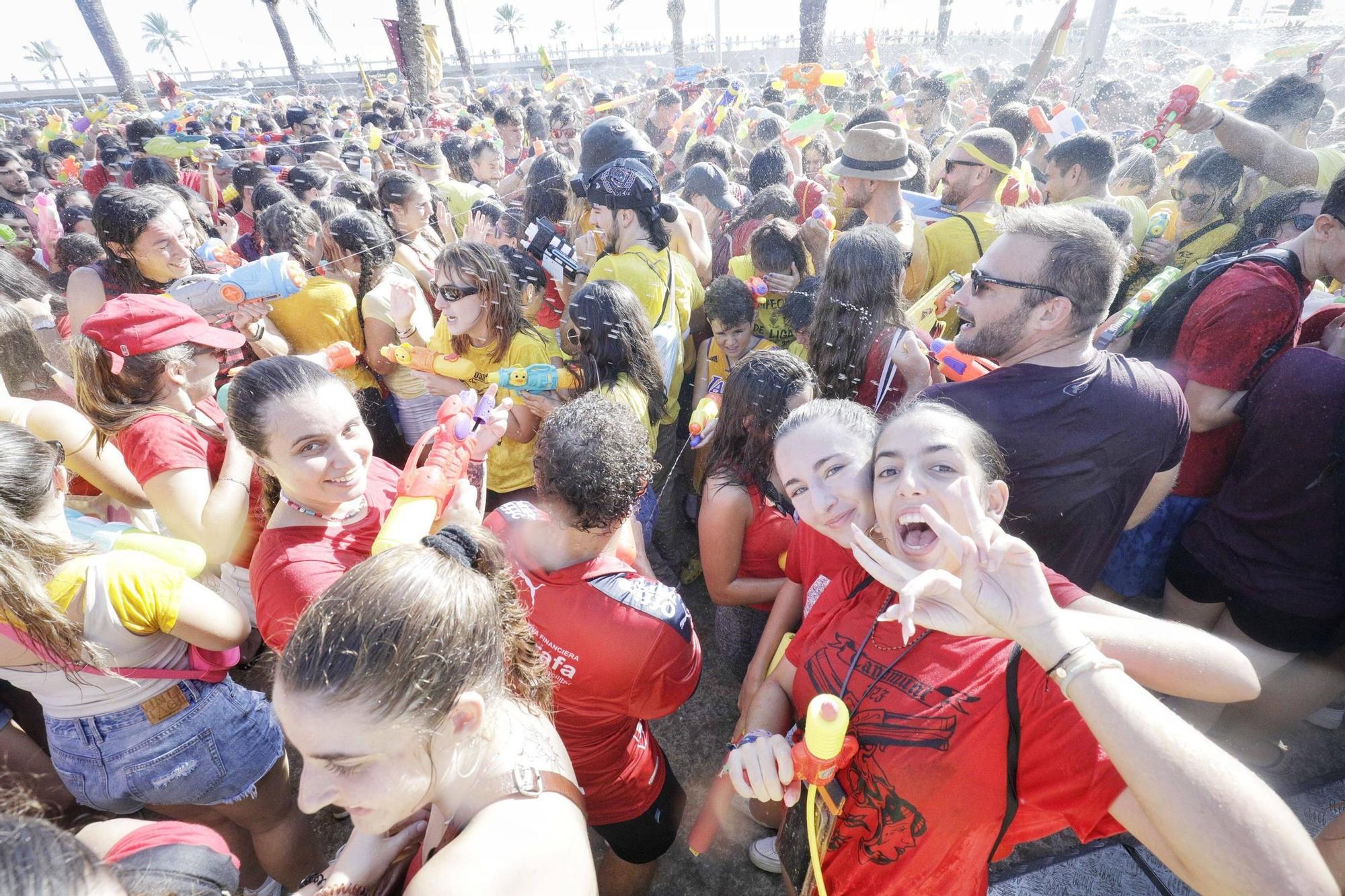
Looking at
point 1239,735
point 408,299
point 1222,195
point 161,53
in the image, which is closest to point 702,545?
point 408,299

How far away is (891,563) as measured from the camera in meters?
1.31

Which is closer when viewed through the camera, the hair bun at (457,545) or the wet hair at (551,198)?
the hair bun at (457,545)

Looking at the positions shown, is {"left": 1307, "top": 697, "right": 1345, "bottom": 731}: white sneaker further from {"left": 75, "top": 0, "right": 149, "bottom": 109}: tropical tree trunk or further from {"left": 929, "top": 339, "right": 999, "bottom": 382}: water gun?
{"left": 75, "top": 0, "right": 149, "bottom": 109}: tropical tree trunk

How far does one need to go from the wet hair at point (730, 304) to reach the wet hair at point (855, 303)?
65 centimetres

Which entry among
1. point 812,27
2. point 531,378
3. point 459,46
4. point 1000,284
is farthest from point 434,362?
point 459,46

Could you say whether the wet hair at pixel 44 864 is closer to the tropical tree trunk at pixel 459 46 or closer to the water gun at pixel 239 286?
the water gun at pixel 239 286

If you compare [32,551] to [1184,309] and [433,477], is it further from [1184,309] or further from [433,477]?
[1184,309]

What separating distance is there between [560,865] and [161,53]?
9348 centimetres

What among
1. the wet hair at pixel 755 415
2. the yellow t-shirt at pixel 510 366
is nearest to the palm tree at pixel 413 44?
the yellow t-shirt at pixel 510 366

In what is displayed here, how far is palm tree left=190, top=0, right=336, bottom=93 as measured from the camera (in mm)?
21594

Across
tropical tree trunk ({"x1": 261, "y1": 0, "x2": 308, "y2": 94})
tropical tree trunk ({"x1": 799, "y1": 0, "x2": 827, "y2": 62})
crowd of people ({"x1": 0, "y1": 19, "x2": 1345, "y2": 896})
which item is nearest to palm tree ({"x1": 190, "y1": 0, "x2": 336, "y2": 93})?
tropical tree trunk ({"x1": 261, "y1": 0, "x2": 308, "y2": 94})

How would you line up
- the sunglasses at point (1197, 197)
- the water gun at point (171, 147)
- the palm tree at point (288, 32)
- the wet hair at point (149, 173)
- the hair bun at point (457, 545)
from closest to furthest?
1. the hair bun at point (457, 545)
2. the sunglasses at point (1197, 197)
3. the wet hair at point (149, 173)
4. the water gun at point (171, 147)
5. the palm tree at point (288, 32)

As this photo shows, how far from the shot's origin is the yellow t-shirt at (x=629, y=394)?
2715 mm

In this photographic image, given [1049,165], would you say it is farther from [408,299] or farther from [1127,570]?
[408,299]
